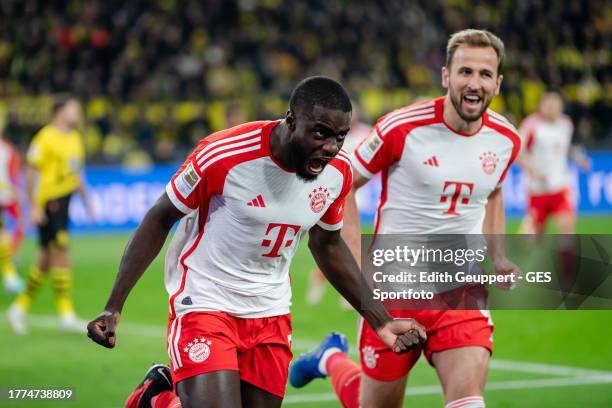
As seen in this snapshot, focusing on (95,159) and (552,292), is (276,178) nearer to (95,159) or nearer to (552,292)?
(552,292)

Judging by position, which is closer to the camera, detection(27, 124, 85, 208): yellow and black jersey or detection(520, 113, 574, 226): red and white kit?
detection(27, 124, 85, 208): yellow and black jersey

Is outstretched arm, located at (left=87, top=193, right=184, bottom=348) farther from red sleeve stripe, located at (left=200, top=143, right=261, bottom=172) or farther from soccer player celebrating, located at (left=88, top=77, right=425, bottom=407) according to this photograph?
red sleeve stripe, located at (left=200, top=143, right=261, bottom=172)

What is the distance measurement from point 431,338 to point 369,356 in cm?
41

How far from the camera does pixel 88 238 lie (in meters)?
19.3

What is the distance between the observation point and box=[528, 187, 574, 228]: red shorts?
14.2 meters

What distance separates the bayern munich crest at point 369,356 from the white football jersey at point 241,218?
0.92 m

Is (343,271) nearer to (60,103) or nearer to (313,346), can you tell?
(313,346)

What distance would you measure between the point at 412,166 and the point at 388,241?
0.46 metres

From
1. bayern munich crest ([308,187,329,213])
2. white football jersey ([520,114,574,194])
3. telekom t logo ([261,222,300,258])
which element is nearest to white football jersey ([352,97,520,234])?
bayern munich crest ([308,187,329,213])

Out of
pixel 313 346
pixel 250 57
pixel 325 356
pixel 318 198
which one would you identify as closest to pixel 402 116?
pixel 318 198

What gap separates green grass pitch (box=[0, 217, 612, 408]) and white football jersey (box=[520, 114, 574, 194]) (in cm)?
317

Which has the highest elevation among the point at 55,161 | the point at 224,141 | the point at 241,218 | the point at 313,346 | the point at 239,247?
the point at 55,161

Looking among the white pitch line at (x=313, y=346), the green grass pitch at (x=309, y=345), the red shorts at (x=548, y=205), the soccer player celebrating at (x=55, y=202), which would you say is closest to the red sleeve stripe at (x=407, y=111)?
the green grass pitch at (x=309, y=345)

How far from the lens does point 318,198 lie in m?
4.97
